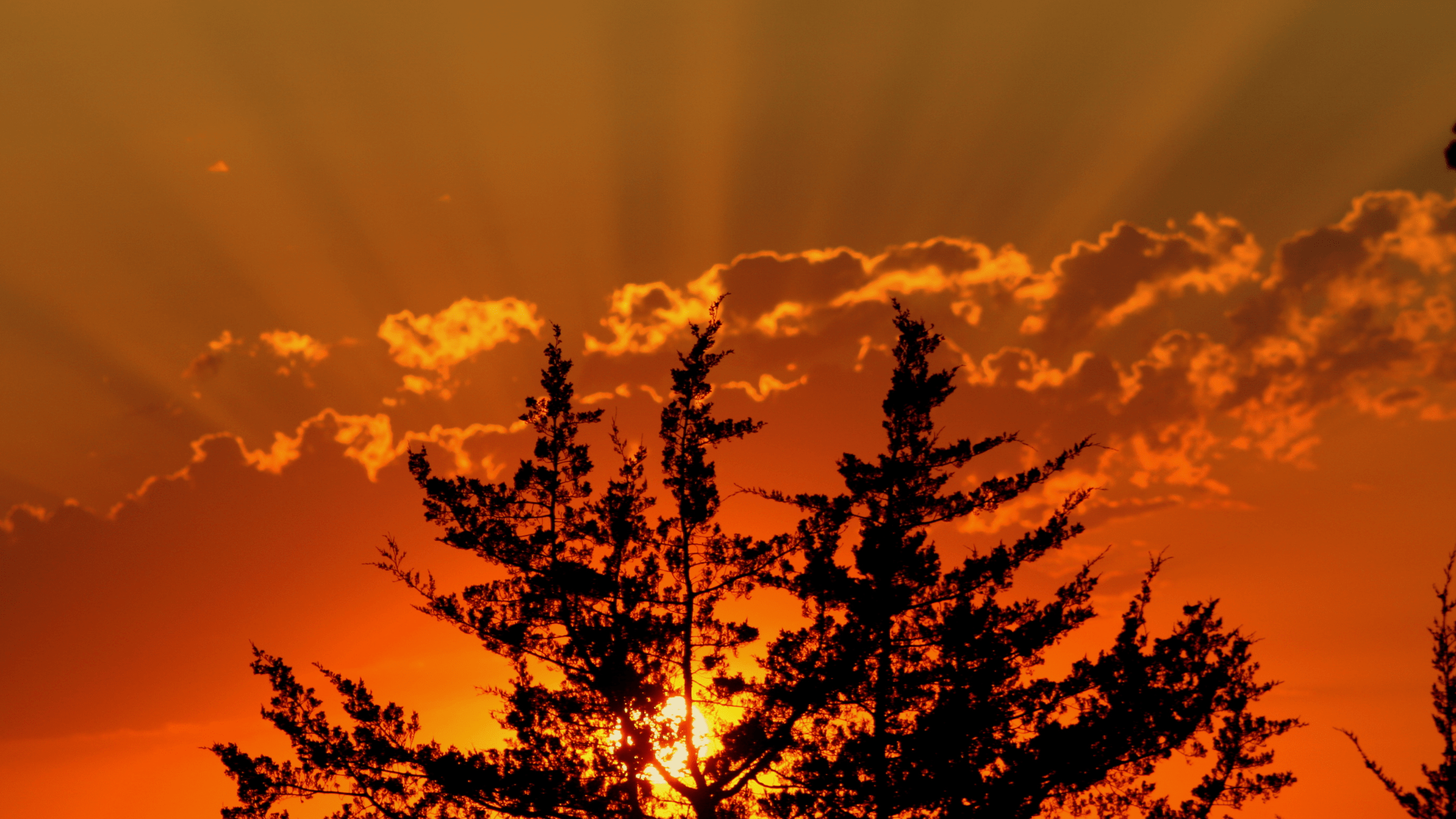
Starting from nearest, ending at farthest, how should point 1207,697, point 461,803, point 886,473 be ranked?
point 1207,697, point 461,803, point 886,473

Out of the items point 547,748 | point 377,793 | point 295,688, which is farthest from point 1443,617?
point 295,688

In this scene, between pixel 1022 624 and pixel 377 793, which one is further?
pixel 1022 624

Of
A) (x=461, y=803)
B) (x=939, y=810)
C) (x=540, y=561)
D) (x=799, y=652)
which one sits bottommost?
(x=939, y=810)

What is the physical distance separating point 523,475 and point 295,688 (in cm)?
646

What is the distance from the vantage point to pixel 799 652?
2094cm

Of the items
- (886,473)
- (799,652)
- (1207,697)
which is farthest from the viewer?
(886,473)

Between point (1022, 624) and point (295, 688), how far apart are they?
52.3 ft

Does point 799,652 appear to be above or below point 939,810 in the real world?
above

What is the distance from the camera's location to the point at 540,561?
2067 centimetres

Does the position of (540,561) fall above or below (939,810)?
above

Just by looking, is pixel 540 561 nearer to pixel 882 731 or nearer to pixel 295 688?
pixel 295 688

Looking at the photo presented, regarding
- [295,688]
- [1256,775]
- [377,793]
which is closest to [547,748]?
[377,793]

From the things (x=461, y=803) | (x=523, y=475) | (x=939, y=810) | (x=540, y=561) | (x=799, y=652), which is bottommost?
(x=939, y=810)

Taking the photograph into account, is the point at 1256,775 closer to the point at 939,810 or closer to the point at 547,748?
the point at 939,810
